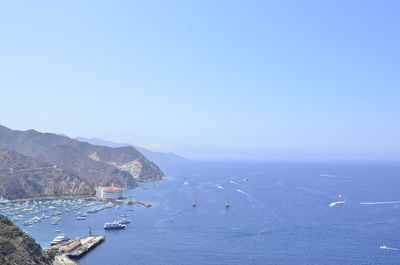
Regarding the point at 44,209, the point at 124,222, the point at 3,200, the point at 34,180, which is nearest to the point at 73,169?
the point at 34,180

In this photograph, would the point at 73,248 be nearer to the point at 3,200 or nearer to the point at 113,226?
the point at 113,226

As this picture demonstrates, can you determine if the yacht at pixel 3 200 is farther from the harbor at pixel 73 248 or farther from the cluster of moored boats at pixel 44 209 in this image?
the harbor at pixel 73 248

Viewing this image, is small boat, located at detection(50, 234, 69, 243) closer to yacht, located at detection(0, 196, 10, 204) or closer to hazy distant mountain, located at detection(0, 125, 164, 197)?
yacht, located at detection(0, 196, 10, 204)

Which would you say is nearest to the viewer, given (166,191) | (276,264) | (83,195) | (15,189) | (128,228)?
(276,264)

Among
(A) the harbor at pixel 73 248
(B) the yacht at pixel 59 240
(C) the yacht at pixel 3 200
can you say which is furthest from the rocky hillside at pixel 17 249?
(C) the yacht at pixel 3 200

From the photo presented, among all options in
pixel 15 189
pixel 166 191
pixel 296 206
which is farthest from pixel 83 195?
pixel 296 206

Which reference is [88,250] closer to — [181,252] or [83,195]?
[181,252]
